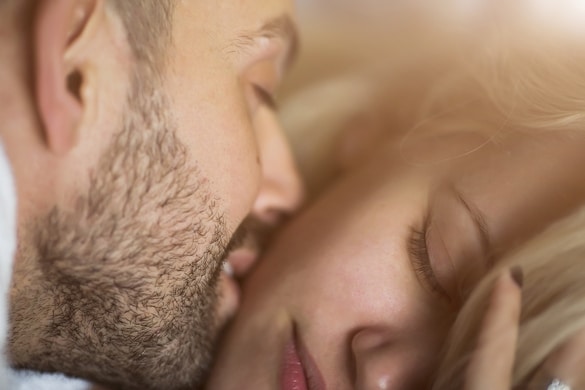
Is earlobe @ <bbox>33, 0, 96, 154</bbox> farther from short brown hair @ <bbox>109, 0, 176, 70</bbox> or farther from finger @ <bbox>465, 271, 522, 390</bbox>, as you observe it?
finger @ <bbox>465, 271, 522, 390</bbox>

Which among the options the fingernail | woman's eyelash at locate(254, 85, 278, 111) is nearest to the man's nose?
woman's eyelash at locate(254, 85, 278, 111)

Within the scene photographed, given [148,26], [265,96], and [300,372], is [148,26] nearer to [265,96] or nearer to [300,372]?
[265,96]

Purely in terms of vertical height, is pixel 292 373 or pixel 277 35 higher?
pixel 277 35

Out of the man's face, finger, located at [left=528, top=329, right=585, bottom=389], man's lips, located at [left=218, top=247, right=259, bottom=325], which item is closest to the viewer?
finger, located at [left=528, top=329, right=585, bottom=389]

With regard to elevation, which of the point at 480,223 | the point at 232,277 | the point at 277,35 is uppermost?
the point at 277,35

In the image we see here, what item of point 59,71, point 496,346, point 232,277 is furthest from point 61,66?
point 496,346

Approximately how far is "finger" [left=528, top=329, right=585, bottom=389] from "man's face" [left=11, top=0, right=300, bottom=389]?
415 millimetres

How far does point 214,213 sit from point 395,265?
0.23 m

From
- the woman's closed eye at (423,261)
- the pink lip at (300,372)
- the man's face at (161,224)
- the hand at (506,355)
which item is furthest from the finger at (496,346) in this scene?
the man's face at (161,224)

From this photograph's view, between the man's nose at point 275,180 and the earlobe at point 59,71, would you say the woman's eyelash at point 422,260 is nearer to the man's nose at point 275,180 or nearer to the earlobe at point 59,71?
the man's nose at point 275,180

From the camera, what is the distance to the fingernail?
2.81ft

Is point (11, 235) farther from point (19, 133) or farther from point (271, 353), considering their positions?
point (271, 353)

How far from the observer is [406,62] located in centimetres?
149

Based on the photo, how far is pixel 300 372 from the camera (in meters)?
0.97
